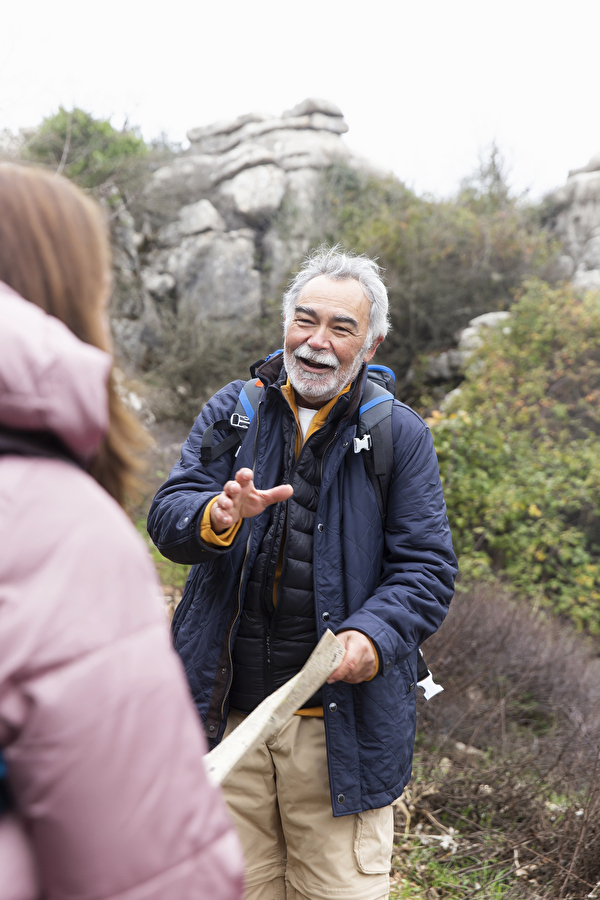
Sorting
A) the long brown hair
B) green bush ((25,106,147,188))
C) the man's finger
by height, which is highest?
green bush ((25,106,147,188))

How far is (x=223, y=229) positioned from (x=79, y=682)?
54.7ft

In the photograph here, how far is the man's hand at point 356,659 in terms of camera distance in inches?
68.6

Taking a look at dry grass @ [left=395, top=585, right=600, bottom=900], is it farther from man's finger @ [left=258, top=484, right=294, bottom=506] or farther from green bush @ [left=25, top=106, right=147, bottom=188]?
green bush @ [left=25, top=106, right=147, bottom=188]

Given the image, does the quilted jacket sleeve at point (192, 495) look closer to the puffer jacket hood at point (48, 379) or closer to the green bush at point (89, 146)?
the puffer jacket hood at point (48, 379)

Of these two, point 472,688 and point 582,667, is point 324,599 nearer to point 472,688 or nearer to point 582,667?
point 472,688

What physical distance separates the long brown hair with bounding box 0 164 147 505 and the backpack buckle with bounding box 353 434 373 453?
1140 mm

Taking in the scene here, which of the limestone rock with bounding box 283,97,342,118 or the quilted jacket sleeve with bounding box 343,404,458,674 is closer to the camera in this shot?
Answer: the quilted jacket sleeve with bounding box 343,404,458,674

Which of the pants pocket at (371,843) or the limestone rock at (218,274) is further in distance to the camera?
the limestone rock at (218,274)

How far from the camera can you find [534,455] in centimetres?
778

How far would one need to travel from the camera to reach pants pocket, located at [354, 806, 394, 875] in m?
1.92

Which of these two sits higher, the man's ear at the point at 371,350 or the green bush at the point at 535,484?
the man's ear at the point at 371,350

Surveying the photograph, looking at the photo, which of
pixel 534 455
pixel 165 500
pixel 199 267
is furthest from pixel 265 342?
pixel 165 500

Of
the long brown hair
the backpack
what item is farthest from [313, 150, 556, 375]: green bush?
the long brown hair

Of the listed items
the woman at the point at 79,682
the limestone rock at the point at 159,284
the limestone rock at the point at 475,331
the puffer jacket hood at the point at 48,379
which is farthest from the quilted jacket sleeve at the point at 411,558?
the limestone rock at the point at 159,284
